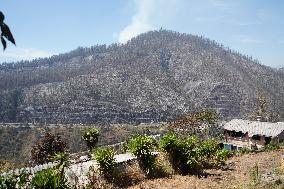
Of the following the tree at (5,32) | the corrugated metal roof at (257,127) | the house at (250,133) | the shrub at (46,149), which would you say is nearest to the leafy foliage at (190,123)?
the house at (250,133)

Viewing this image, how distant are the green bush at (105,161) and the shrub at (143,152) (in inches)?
61.1

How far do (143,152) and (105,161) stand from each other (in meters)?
2.22

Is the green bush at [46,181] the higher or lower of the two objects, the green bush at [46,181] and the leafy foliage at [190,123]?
the lower

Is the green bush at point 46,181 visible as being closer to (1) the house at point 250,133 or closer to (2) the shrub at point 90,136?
(2) the shrub at point 90,136

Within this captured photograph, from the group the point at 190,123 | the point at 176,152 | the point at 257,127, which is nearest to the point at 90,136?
the point at 176,152

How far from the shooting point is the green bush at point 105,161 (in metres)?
17.3

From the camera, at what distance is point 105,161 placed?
17.2m

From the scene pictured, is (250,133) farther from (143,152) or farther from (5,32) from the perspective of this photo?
(5,32)

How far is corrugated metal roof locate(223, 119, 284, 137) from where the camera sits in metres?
60.2

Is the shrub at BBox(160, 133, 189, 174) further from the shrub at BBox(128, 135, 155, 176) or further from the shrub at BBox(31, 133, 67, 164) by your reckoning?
the shrub at BBox(31, 133, 67, 164)

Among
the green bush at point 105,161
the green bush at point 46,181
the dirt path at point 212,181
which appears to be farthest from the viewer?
the green bush at point 105,161

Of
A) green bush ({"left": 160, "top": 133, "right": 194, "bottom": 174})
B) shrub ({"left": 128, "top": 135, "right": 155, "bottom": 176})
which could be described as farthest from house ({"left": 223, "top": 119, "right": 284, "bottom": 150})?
shrub ({"left": 128, "top": 135, "right": 155, "bottom": 176})

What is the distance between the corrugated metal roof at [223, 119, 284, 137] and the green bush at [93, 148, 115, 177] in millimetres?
47229

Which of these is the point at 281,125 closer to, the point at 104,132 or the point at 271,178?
the point at 271,178
